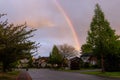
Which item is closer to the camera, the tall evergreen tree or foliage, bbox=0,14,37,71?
foliage, bbox=0,14,37,71

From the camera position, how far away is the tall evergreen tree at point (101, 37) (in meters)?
66.8

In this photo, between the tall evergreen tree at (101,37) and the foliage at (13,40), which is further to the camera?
the tall evergreen tree at (101,37)

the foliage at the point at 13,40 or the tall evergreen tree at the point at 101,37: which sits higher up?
the tall evergreen tree at the point at 101,37

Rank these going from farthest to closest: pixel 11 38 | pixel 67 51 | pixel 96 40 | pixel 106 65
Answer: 1. pixel 67 51
2. pixel 106 65
3. pixel 96 40
4. pixel 11 38

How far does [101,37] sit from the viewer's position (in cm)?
6700

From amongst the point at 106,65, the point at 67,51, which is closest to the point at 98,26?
the point at 106,65

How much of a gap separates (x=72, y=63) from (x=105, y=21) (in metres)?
39.8

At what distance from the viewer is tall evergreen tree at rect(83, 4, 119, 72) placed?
66812mm

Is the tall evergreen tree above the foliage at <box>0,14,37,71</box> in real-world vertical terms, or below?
above

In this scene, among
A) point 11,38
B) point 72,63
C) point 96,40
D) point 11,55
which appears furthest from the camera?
point 72,63

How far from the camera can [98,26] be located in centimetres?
6912

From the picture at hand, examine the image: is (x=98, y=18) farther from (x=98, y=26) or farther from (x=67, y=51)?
(x=67, y=51)

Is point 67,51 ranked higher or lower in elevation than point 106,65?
higher

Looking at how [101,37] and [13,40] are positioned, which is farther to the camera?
[101,37]
